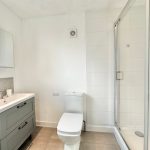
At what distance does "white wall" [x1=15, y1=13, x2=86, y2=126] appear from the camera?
2.48 metres

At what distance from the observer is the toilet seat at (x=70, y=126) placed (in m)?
1.60

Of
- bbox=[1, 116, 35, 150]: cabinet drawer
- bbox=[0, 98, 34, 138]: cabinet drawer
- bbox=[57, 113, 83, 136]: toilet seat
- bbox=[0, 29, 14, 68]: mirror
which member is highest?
bbox=[0, 29, 14, 68]: mirror

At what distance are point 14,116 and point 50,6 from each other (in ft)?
6.06

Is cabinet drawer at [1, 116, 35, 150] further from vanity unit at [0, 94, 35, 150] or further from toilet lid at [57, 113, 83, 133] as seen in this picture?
toilet lid at [57, 113, 83, 133]

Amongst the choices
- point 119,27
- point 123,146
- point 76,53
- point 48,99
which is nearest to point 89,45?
point 76,53

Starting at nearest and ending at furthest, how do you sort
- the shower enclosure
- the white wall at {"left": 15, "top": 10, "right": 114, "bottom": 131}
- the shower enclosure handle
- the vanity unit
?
1. the vanity unit
2. the shower enclosure
3. the shower enclosure handle
4. the white wall at {"left": 15, "top": 10, "right": 114, "bottom": 131}

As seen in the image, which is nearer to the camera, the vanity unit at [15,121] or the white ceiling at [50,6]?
the vanity unit at [15,121]

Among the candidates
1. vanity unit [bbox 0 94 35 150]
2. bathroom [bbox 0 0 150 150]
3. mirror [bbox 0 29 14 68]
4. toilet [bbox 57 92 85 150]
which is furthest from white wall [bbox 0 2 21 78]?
toilet [bbox 57 92 85 150]

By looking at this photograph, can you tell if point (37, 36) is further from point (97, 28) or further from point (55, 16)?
point (97, 28)

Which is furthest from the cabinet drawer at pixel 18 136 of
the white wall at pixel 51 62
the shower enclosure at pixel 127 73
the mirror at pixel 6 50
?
the shower enclosure at pixel 127 73

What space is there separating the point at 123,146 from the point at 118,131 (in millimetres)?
379

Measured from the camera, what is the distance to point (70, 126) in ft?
5.57

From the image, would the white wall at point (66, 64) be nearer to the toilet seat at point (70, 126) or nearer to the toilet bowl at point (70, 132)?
the toilet seat at point (70, 126)

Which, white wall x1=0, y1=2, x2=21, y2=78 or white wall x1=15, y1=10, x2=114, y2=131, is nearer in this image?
white wall x1=0, y1=2, x2=21, y2=78
